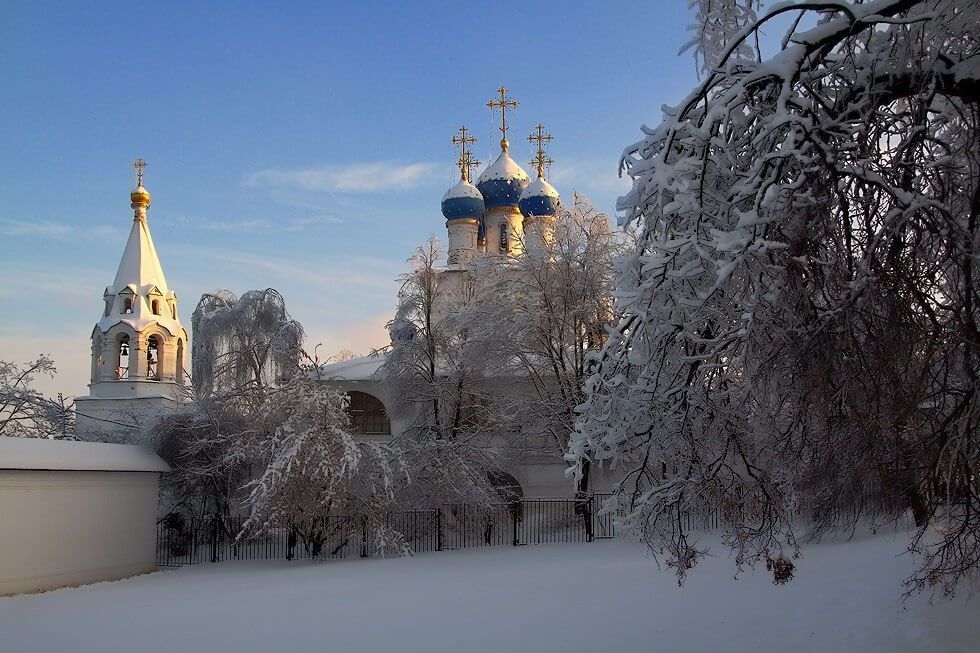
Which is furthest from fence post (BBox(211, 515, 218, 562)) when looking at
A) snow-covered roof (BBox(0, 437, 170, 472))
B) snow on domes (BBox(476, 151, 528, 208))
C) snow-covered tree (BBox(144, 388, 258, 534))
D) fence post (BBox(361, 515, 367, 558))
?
snow on domes (BBox(476, 151, 528, 208))

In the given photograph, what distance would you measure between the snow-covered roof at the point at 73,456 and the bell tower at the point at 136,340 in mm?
9524

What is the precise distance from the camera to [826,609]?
34.3ft

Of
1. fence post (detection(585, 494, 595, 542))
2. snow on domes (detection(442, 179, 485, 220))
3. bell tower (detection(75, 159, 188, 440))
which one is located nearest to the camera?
fence post (detection(585, 494, 595, 542))

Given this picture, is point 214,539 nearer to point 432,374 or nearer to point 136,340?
point 432,374

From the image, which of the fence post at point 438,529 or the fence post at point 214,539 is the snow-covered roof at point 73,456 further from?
the fence post at point 438,529

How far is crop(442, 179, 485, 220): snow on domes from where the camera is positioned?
35938mm

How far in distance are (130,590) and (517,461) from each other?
11.7m

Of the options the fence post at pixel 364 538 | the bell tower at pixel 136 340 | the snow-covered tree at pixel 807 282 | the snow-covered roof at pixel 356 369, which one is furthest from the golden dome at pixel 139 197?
the snow-covered tree at pixel 807 282

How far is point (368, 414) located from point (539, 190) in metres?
10.3

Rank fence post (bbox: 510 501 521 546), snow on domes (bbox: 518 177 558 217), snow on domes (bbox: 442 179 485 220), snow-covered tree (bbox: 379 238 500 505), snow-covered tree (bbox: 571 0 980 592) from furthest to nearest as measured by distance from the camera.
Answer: snow on domes (bbox: 442 179 485 220) → snow on domes (bbox: 518 177 558 217) → snow-covered tree (bbox: 379 238 500 505) → fence post (bbox: 510 501 521 546) → snow-covered tree (bbox: 571 0 980 592)

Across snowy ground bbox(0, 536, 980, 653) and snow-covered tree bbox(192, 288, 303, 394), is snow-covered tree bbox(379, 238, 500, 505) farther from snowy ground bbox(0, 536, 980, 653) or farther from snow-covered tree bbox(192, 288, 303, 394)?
snowy ground bbox(0, 536, 980, 653)

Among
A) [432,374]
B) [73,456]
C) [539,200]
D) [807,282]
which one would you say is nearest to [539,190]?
[539,200]

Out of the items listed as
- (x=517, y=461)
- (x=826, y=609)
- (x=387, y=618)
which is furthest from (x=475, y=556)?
(x=826, y=609)

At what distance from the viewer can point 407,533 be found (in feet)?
70.6
